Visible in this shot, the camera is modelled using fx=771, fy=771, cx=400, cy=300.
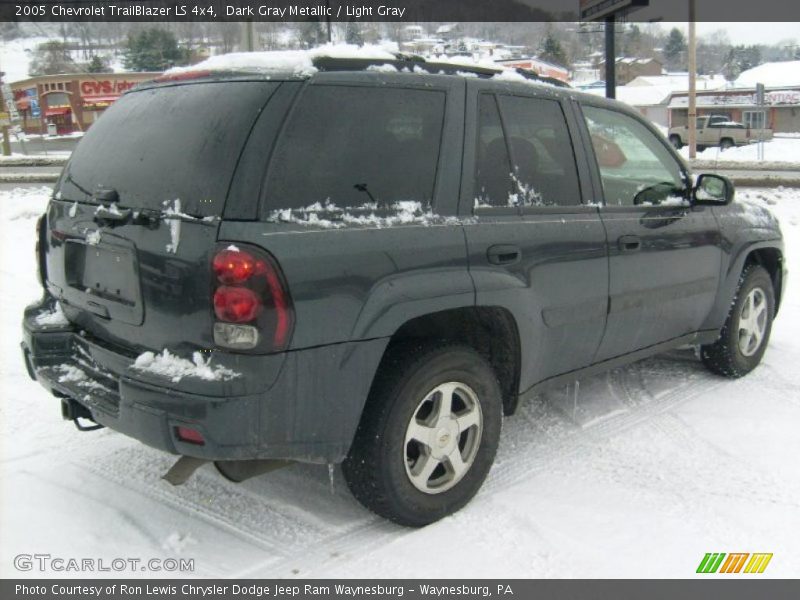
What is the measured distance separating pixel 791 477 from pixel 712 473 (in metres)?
0.37

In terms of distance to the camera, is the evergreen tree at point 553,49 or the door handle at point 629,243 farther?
the evergreen tree at point 553,49

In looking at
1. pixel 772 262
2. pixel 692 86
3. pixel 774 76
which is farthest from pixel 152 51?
pixel 772 262

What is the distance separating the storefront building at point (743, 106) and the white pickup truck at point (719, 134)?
12.1m

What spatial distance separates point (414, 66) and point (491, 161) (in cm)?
54

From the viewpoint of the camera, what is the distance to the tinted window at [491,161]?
343 centimetres

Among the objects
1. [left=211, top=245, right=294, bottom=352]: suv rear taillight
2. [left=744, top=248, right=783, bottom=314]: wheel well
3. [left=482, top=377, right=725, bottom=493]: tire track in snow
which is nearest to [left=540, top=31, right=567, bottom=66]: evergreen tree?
[left=744, top=248, right=783, bottom=314]: wheel well

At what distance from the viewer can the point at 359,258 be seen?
2.88 m

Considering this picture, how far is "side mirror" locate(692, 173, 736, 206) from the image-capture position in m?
4.54

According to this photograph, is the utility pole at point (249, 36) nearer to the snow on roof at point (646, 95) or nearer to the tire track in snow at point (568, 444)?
the tire track in snow at point (568, 444)

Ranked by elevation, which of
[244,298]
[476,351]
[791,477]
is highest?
[244,298]

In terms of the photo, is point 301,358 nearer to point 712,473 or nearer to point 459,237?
point 459,237

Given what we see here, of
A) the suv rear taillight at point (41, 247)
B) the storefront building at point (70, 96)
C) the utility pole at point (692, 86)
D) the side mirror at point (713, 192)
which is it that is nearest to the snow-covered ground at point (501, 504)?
the suv rear taillight at point (41, 247)
